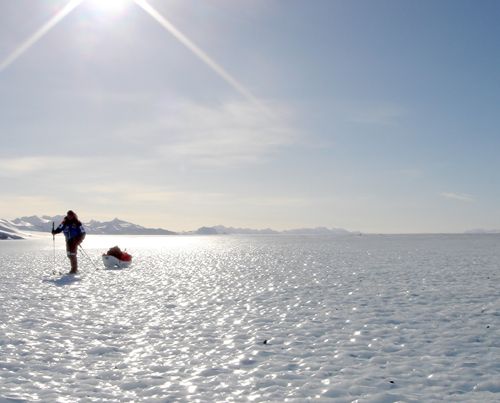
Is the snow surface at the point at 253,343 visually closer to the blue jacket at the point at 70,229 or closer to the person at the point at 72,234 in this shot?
the person at the point at 72,234

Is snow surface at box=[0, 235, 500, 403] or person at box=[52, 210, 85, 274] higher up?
person at box=[52, 210, 85, 274]

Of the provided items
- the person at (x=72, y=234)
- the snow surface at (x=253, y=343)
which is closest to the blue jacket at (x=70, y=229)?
the person at (x=72, y=234)

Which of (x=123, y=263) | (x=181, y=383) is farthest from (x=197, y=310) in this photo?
(x=123, y=263)

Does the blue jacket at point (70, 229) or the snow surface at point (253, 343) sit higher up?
the blue jacket at point (70, 229)

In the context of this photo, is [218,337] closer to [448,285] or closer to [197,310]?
[197,310]

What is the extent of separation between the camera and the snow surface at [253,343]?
702 cm

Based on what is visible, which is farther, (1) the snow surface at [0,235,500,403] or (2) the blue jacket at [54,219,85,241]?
(2) the blue jacket at [54,219,85,241]

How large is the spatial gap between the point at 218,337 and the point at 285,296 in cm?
626

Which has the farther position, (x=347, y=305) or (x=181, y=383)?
(x=347, y=305)

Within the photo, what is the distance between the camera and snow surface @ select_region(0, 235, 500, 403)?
702 centimetres

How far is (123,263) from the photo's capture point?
28688mm

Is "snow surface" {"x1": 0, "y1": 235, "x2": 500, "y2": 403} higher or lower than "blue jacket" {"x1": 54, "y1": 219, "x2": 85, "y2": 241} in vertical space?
lower

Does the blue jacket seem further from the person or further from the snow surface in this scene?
the snow surface

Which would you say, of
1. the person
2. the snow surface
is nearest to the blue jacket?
the person
